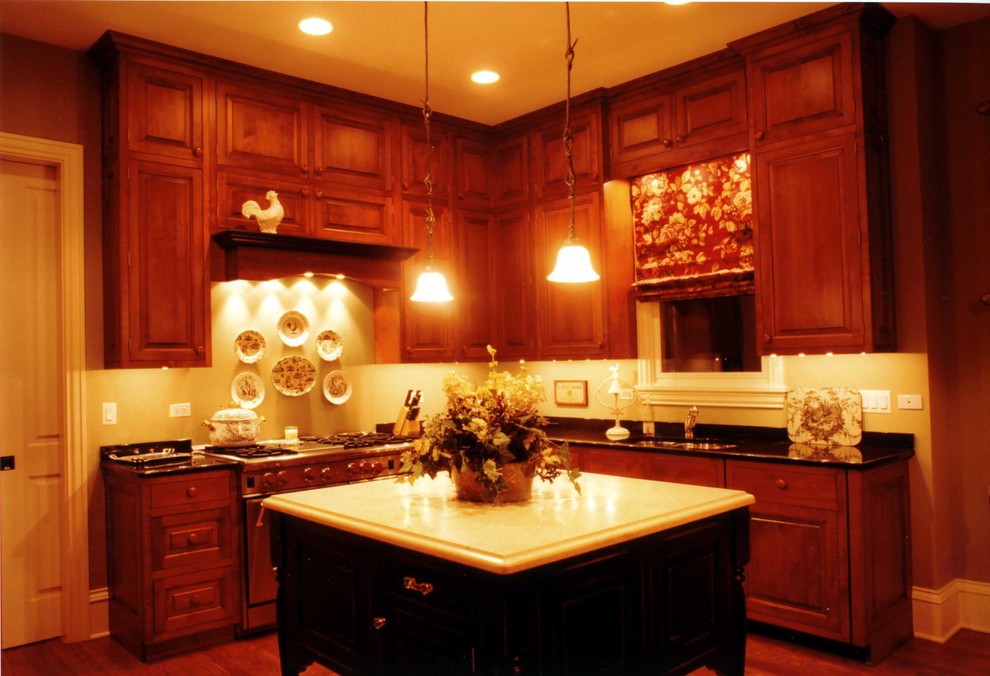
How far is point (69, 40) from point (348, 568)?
3.20m

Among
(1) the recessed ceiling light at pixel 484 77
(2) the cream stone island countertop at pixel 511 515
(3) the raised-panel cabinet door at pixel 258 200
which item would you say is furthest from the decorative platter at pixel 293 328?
(2) the cream stone island countertop at pixel 511 515

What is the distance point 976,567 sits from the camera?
3840 millimetres

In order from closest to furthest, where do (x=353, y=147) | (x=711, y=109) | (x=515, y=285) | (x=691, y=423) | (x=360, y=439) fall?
(x=711, y=109) → (x=691, y=423) → (x=360, y=439) → (x=353, y=147) → (x=515, y=285)

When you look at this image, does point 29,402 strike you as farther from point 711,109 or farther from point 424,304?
point 711,109

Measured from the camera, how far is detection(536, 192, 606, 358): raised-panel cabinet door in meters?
4.90

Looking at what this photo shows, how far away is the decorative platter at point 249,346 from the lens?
14.7ft

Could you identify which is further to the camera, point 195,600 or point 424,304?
point 424,304

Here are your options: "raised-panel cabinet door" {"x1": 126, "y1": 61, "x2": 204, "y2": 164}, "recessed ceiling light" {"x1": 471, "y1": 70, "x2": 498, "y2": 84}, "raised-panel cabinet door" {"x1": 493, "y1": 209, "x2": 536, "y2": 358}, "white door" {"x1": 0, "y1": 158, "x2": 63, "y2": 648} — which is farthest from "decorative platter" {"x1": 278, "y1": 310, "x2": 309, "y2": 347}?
"recessed ceiling light" {"x1": 471, "y1": 70, "x2": 498, "y2": 84}

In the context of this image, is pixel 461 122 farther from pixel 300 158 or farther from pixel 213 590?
pixel 213 590

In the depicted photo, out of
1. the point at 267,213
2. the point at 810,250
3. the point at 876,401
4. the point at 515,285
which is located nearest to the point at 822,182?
the point at 810,250

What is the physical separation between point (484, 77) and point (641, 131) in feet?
3.39

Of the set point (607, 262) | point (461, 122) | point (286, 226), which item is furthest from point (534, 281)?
point (286, 226)

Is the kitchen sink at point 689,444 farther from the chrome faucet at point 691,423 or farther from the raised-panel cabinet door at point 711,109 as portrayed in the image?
the raised-panel cabinet door at point 711,109

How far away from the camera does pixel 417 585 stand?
221 cm
